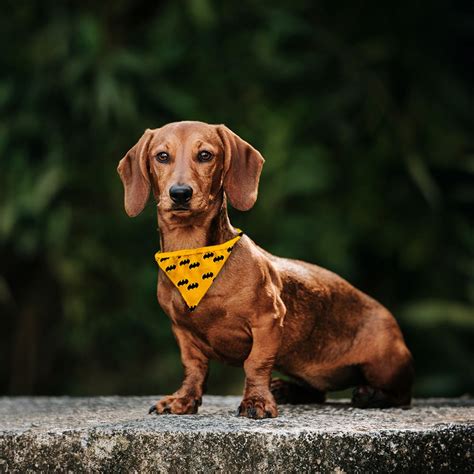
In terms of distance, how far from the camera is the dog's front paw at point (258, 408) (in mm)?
4105

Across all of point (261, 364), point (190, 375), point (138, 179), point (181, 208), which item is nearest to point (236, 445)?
point (261, 364)

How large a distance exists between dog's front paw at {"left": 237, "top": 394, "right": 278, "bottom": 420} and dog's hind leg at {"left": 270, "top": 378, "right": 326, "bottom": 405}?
27.5 inches

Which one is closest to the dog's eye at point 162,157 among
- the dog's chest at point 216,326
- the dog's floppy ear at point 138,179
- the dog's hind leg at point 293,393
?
the dog's floppy ear at point 138,179

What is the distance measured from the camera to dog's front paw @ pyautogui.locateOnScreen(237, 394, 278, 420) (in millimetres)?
4105

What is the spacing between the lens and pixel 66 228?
949 cm

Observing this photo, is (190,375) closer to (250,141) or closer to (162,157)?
(162,157)

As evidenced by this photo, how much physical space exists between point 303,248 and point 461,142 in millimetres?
1788

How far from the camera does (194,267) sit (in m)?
4.16

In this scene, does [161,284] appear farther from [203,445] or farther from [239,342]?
[203,445]

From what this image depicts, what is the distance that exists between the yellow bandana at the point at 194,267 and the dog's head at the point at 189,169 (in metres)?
0.16

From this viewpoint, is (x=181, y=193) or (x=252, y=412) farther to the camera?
(x=252, y=412)

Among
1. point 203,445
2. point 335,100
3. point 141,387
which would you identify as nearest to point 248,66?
point 335,100

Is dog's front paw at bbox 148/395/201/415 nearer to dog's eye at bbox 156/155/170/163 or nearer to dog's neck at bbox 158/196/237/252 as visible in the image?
dog's neck at bbox 158/196/237/252

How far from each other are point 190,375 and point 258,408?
0.39 meters
